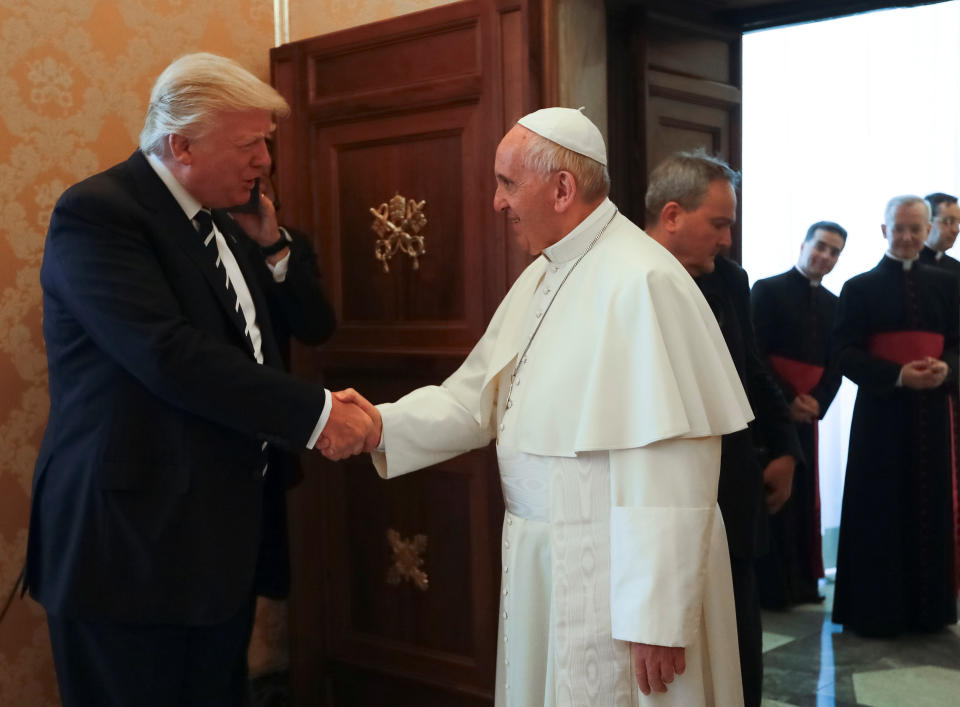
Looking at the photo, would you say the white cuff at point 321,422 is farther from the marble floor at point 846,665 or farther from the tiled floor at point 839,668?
the marble floor at point 846,665

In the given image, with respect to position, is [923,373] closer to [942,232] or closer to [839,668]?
[942,232]

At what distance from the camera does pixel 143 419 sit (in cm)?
225

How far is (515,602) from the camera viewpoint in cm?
233

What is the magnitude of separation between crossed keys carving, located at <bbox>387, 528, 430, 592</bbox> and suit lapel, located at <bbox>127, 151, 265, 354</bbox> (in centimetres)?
113

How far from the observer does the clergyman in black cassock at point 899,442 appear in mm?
3180

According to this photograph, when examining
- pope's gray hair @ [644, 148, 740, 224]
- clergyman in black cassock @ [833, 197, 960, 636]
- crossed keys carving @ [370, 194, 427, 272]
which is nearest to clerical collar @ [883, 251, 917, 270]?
clergyman in black cassock @ [833, 197, 960, 636]

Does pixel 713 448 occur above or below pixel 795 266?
below

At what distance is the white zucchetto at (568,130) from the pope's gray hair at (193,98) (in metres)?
0.67

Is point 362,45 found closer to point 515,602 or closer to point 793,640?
point 515,602

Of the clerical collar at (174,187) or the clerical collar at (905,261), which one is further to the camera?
the clerical collar at (905,261)

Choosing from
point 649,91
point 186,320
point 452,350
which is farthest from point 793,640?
point 186,320

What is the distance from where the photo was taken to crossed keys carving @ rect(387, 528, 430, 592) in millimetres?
3281

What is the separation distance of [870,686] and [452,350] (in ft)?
5.69

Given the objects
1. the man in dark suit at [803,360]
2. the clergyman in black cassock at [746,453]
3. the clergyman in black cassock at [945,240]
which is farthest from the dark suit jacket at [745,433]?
the clergyman in black cassock at [945,240]
